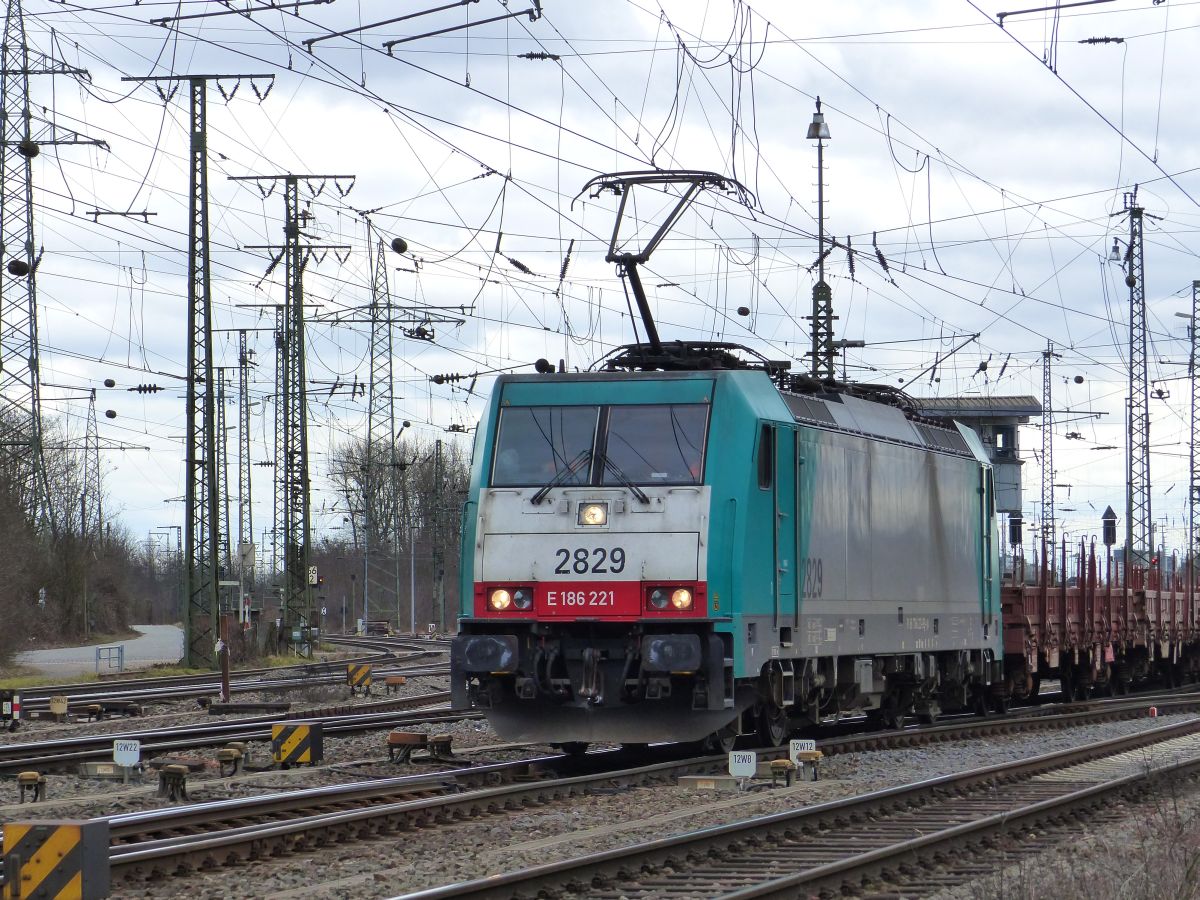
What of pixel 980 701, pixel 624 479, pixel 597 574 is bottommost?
pixel 980 701

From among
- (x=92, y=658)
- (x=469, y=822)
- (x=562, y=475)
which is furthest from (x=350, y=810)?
(x=92, y=658)

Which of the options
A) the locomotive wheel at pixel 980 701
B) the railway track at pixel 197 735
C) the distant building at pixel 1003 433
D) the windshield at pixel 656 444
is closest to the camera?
the windshield at pixel 656 444

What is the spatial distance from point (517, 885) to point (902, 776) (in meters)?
7.52

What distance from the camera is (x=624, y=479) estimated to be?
15.6 m

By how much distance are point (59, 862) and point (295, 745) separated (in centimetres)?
787

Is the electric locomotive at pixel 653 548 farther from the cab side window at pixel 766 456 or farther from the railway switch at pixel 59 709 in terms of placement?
the railway switch at pixel 59 709

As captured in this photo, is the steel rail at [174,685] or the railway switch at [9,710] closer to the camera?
the railway switch at [9,710]

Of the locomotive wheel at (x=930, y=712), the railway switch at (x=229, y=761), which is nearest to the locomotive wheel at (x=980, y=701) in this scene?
the locomotive wheel at (x=930, y=712)

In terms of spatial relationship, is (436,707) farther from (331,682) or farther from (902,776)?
(902,776)

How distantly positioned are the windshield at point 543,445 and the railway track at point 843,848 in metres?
4.34

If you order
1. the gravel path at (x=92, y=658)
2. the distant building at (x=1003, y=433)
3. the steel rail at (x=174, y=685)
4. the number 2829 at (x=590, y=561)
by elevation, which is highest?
the distant building at (x=1003, y=433)

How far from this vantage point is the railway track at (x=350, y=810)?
1038cm

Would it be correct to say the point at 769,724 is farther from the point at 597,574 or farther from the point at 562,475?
the point at 562,475

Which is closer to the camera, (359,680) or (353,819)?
(353,819)
